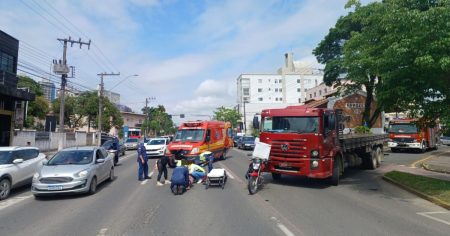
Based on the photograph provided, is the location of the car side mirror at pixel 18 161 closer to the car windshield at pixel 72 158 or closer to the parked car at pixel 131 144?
the car windshield at pixel 72 158

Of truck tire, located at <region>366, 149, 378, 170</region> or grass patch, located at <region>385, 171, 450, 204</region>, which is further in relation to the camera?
truck tire, located at <region>366, 149, 378, 170</region>

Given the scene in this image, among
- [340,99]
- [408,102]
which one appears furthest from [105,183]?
[340,99]

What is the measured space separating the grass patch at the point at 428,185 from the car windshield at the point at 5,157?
13.4 m

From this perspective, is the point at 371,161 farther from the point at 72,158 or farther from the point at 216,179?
the point at 72,158

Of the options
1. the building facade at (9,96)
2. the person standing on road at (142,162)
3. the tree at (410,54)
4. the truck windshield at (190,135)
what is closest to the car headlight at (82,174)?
the person standing on road at (142,162)

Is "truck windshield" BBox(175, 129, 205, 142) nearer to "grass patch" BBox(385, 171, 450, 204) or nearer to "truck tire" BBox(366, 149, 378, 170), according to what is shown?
"truck tire" BBox(366, 149, 378, 170)

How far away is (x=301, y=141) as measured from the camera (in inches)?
485

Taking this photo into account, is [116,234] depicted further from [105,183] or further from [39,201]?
[105,183]

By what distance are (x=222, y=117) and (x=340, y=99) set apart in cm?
4827

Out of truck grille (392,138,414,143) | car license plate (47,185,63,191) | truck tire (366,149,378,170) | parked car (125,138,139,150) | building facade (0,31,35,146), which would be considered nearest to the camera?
car license plate (47,185,63,191)

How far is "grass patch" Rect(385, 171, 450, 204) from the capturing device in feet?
35.9

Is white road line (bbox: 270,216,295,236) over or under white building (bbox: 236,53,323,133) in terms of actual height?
under

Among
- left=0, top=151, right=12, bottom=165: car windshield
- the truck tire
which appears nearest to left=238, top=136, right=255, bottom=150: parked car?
the truck tire

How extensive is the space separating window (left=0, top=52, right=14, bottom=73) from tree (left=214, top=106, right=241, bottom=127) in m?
67.9
